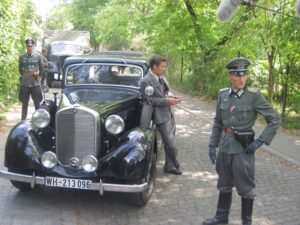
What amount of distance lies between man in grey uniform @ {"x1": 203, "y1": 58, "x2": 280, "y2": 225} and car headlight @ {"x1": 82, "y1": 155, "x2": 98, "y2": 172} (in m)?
1.50

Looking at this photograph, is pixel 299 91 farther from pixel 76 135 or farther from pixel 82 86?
pixel 76 135

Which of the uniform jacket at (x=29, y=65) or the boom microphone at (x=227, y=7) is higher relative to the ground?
the boom microphone at (x=227, y=7)

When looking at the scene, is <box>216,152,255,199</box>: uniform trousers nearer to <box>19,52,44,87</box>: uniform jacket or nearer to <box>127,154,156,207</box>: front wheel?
<box>127,154,156,207</box>: front wheel

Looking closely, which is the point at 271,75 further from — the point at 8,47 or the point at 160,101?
the point at 8,47

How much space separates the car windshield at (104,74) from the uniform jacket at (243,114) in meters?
2.59

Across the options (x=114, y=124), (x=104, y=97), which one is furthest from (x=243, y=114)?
(x=104, y=97)

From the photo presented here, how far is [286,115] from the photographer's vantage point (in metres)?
12.2

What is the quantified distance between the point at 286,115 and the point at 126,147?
26.5 feet

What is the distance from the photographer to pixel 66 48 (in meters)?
23.5

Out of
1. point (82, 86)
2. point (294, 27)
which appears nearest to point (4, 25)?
point (82, 86)

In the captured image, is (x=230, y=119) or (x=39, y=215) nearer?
(x=230, y=119)

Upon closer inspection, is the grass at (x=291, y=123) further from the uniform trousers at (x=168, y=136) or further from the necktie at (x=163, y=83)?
the necktie at (x=163, y=83)

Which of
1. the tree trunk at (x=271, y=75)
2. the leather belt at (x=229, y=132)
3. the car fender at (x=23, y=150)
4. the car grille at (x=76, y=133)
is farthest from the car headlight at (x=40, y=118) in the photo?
the tree trunk at (x=271, y=75)

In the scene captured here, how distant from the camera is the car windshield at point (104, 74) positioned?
22.9 ft
